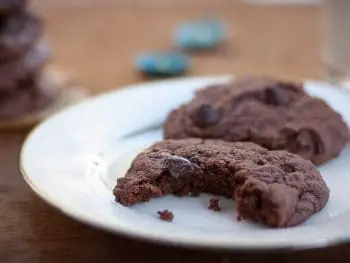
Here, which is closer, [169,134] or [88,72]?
[169,134]

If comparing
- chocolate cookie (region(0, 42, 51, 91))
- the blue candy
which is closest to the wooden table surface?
the blue candy

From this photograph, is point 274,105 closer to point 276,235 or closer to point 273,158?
point 273,158

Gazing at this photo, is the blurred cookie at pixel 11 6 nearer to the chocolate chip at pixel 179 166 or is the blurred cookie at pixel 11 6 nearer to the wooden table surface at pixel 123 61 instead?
the wooden table surface at pixel 123 61

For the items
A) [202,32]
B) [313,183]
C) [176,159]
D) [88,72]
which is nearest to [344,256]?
[313,183]

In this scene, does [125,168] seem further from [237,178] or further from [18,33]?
[18,33]

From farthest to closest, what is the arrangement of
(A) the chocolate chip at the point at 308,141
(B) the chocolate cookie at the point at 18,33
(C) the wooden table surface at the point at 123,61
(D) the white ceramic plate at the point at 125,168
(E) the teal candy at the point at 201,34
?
(E) the teal candy at the point at 201,34
(B) the chocolate cookie at the point at 18,33
(A) the chocolate chip at the point at 308,141
(C) the wooden table surface at the point at 123,61
(D) the white ceramic plate at the point at 125,168

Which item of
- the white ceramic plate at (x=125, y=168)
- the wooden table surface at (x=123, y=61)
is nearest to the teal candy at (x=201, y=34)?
the wooden table surface at (x=123, y=61)

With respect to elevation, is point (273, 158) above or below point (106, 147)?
above
